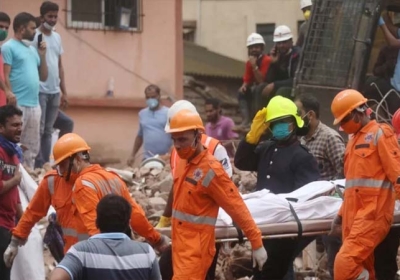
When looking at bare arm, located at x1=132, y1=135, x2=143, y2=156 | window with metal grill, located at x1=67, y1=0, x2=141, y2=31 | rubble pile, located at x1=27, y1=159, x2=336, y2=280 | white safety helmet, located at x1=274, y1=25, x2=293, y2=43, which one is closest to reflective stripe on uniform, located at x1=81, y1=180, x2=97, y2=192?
rubble pile, located at x1=27, y1=159, x2=336, y2=280

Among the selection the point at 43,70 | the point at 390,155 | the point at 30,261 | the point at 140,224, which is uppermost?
the point at 390,155

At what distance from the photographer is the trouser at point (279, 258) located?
11.1m

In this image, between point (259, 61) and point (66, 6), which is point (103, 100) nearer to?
point (66, 6)

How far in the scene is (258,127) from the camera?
441 inches

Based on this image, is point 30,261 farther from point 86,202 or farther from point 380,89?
point 380,89

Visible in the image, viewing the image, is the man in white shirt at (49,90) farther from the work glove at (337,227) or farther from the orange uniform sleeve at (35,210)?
the work glove at (337,227)

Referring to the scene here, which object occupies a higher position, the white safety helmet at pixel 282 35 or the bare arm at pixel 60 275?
the bare arm at pixel 60 275

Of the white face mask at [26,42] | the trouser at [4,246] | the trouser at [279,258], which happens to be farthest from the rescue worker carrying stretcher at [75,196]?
the white face mask at [26,42]

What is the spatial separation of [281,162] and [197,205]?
1348 mm

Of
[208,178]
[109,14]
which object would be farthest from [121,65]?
[208,178]

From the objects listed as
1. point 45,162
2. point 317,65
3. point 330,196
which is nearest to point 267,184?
point 330,196

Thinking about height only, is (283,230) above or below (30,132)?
above

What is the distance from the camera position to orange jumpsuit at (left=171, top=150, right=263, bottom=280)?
32.1 ft

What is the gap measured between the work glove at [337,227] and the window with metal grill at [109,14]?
11.1 meters
